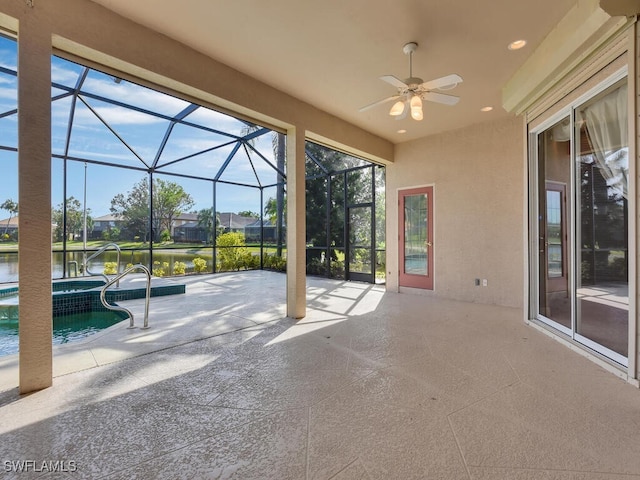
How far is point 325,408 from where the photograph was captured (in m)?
2.16

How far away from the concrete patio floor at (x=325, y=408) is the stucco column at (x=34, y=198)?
35 centimetres

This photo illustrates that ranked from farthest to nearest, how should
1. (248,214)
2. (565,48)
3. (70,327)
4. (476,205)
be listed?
(248,214) → (476,205) → (70,327) → (565,48)

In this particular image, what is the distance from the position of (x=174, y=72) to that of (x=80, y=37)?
29.9 inches

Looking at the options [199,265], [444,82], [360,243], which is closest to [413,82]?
[444,82]

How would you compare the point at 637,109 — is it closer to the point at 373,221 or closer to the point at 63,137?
the point at 373,221

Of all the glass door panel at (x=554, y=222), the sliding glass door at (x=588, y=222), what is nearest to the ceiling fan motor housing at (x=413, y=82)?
the sliding glass door at (x=588, y=222)

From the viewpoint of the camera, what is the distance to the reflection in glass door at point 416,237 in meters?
6.20

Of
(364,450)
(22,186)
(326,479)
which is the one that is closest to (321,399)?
(364,450)

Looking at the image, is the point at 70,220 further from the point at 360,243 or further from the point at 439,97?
the point at 439,97

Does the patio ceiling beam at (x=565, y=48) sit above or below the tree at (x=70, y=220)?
above

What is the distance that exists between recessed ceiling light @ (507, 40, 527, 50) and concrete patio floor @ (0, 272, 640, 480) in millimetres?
3109

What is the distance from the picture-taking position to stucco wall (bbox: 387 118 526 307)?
5105 mm

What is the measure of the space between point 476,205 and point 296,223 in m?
3.24

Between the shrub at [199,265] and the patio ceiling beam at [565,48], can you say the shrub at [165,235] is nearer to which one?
the shrub at [199,265]
